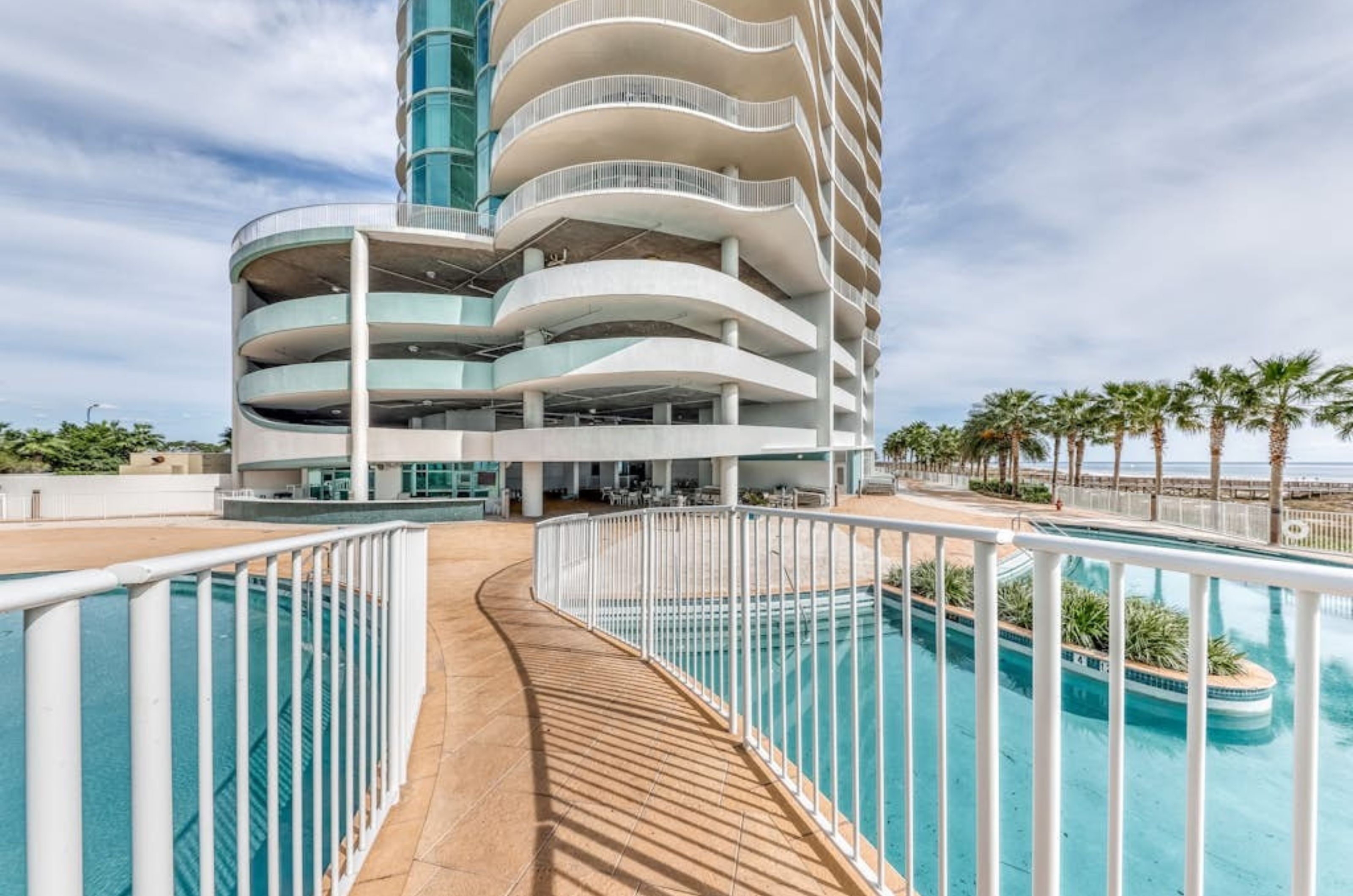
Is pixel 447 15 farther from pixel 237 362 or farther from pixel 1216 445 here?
pixel 1216 445

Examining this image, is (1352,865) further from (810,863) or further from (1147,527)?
(1147,527)

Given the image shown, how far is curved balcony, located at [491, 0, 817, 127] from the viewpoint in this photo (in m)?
16.8

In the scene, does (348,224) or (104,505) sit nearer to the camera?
(348,224)

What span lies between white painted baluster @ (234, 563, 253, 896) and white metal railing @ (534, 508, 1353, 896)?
172 cm

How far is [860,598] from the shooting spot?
7.23m

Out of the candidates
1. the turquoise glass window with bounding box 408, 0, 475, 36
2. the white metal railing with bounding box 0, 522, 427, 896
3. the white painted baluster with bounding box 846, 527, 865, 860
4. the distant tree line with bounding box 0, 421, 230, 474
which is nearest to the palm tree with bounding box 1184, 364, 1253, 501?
the white painted baluster with bounding box 846, 527, 865, 860

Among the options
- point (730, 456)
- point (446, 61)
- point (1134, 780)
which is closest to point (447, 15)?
point (446, 61)

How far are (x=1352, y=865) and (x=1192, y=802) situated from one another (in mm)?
4199

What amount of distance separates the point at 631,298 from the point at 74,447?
3620cm

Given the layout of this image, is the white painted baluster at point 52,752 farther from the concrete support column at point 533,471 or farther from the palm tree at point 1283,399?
the palm tree at point 1283,399

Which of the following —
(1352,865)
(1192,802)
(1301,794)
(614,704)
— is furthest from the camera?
(614,704)

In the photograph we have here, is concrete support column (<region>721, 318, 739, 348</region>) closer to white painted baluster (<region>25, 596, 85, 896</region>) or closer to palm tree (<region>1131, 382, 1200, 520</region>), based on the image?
white painted baluster (<region>25, 596, 85, 896</region>)

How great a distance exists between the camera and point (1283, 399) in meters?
16.6

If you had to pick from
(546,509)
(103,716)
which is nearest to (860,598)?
(103,716)
